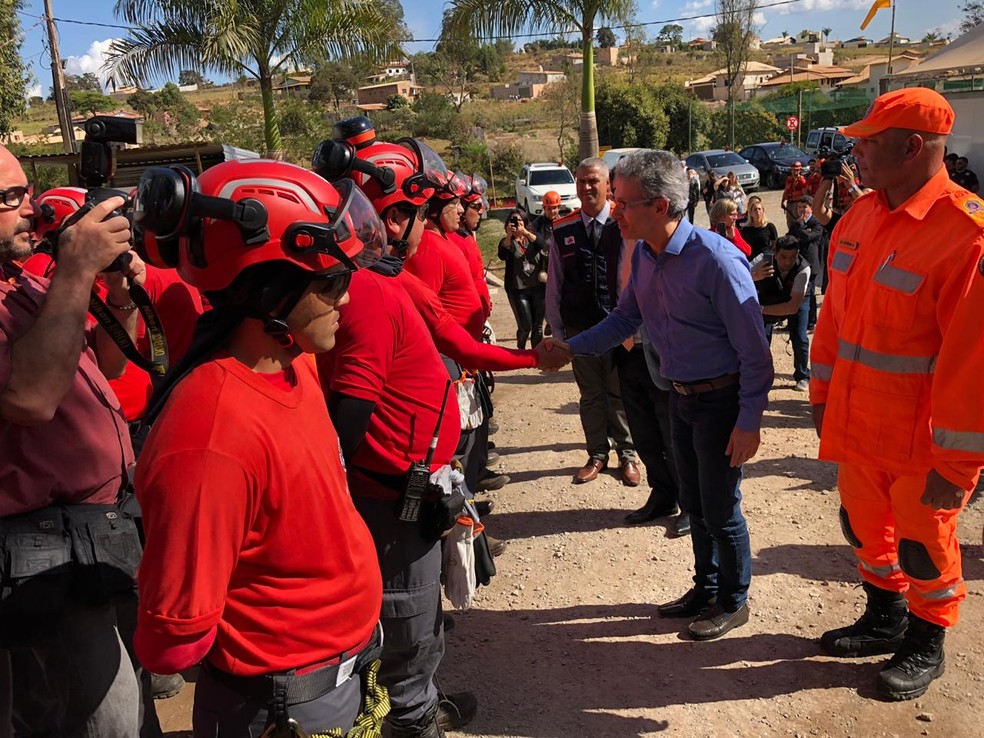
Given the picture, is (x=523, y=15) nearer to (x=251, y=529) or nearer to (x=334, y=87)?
(x=251, y=529)

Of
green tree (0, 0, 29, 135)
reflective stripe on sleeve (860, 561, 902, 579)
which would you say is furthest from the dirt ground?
green tree (0, 0, 29, 135)

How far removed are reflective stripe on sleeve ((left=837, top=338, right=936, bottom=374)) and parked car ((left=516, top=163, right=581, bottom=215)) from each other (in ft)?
59.2

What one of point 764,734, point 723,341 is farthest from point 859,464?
point 764,734

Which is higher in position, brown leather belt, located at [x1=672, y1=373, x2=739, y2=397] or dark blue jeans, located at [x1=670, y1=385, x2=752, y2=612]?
brown leather belt, located at [x1=672, y1=373, x2=739, y2=397]

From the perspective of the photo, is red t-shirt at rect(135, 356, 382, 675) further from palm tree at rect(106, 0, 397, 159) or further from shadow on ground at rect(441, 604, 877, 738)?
palm tree at rect(106, 0, 397, 159)

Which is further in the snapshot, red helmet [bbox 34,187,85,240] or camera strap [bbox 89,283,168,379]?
red helmet [bbox 34,187,85,240]

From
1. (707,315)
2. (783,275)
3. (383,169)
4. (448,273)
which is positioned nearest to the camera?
(383,169)

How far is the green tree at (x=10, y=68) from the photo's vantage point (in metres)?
18.9

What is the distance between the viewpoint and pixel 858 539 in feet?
11.9

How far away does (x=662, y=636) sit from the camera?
162 inches

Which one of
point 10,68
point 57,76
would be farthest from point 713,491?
point 10,68

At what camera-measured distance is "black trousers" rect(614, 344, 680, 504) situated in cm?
538

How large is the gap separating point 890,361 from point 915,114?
94cm

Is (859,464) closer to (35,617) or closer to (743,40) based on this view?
(35,617)
